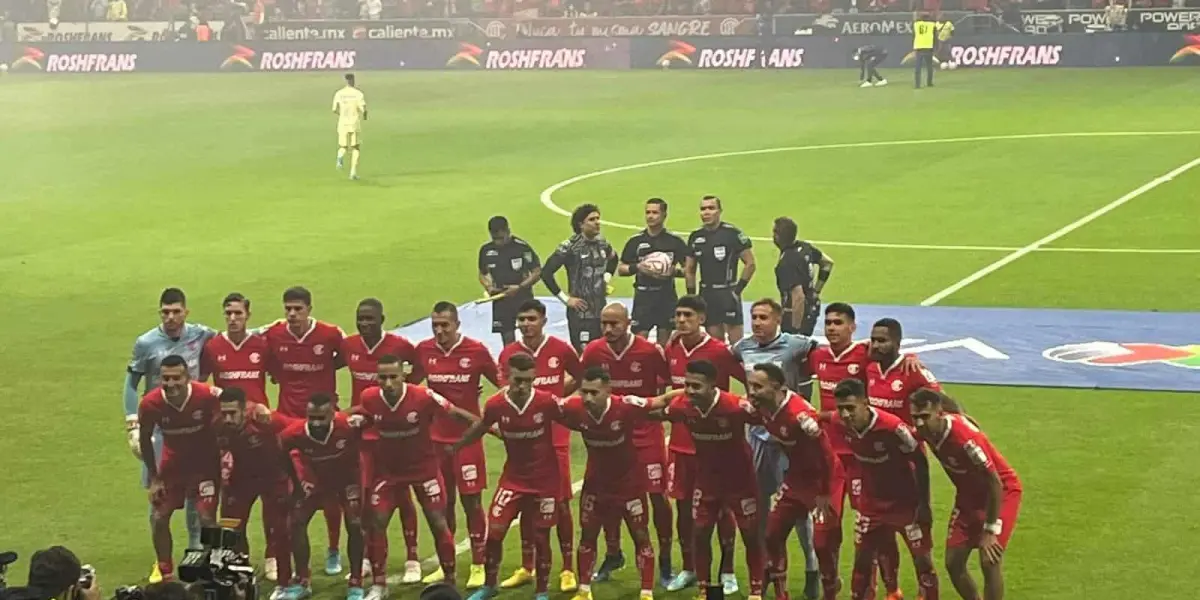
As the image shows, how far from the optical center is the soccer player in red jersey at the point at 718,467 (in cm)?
1293

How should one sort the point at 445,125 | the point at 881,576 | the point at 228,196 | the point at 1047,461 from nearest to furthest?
1. the point at 881,576
2. the point at 1047,461
3. the point at 228,196
4. the point at 445,125

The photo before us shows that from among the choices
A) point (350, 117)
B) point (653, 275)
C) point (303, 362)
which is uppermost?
point (350, 117)

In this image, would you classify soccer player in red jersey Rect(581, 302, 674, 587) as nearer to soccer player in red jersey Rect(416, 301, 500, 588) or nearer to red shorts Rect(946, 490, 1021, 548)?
soccer player in red jersey Rect(416, 301, 500, 588)

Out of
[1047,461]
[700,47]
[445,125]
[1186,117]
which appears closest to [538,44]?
[700,47]

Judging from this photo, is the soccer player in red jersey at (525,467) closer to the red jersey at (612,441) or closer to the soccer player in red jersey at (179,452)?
the red jersey at (612,441)

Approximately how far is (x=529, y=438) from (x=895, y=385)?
2596mm

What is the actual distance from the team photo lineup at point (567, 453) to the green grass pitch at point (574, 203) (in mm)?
676

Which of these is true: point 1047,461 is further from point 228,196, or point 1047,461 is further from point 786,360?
point 228,196

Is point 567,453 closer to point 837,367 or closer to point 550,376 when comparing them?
point 550,376

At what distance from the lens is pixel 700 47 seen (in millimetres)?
57656

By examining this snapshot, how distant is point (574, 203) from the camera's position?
3300cm

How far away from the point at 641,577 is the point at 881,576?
170 centimetres

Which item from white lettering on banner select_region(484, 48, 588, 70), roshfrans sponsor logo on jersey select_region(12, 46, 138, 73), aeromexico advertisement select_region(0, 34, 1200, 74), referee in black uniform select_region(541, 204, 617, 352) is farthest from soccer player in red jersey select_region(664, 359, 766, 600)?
roshfrans sponsor logo on jersey select_region(12, 46, 138, 73)

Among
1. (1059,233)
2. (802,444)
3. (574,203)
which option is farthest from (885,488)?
(574,203)
